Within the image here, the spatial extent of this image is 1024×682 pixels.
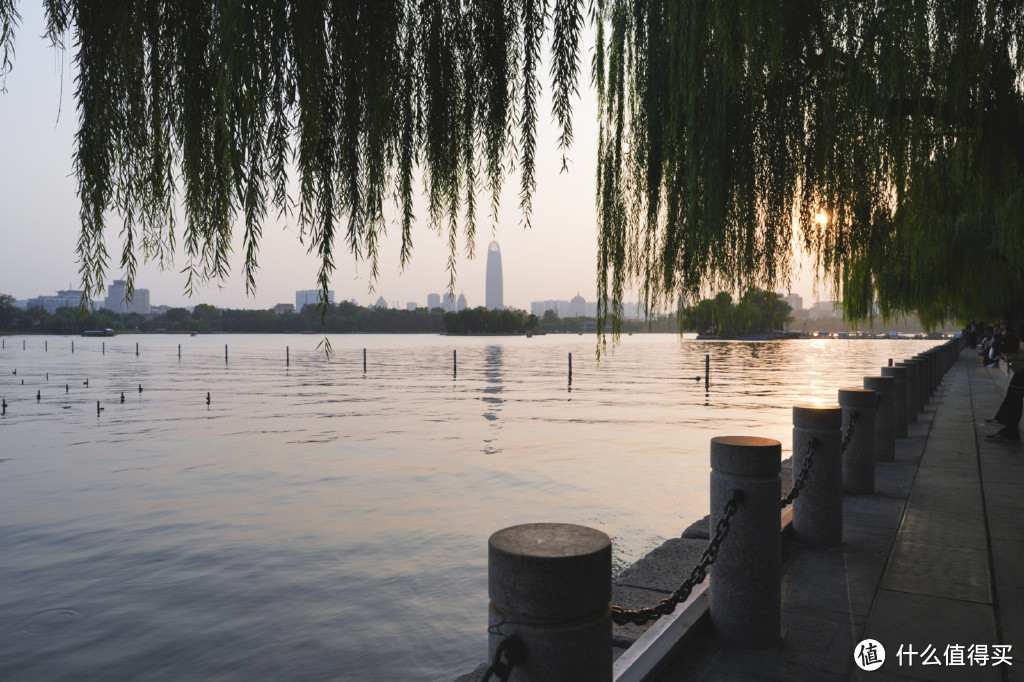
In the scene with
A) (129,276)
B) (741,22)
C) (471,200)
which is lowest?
(129,276)

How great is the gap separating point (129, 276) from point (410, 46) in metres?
1.36

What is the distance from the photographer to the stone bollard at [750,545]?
4520 mm

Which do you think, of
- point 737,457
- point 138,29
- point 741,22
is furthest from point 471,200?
point 737,457

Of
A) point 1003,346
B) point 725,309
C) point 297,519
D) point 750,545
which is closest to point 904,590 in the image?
point 750,545

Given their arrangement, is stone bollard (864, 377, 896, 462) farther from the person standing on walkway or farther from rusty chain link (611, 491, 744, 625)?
rusty chain link (611, 491, 744, 625)

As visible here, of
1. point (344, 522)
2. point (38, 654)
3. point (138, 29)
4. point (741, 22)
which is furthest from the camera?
point (344, 522)

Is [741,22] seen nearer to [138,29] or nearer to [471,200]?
[471,200]

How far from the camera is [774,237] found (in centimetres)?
434

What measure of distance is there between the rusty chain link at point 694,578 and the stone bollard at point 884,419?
7617mm

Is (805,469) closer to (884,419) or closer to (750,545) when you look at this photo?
(750,545)

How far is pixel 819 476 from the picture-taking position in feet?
21.1

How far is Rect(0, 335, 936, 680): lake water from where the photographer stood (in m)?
9.60

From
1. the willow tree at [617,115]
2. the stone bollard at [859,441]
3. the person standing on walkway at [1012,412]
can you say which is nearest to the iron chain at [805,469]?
the willow tree at [617,115]

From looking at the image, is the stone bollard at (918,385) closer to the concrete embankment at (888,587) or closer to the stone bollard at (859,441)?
the concrete embankment at (888,587)
